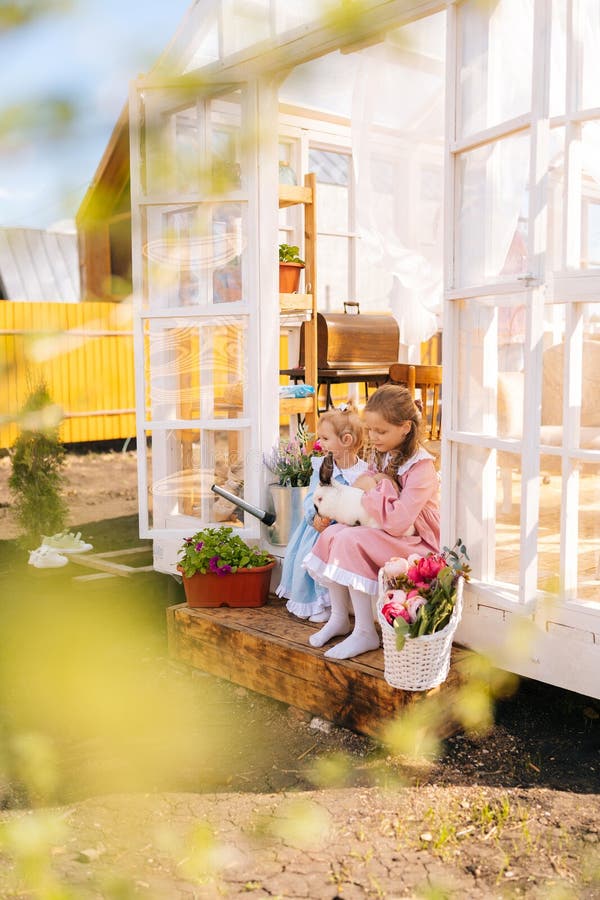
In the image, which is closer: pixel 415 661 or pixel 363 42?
pixel 415 661

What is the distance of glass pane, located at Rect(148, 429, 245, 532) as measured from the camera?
13.0ft

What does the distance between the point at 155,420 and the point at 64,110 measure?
11.1 feet

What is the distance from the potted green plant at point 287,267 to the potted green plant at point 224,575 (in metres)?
1.32

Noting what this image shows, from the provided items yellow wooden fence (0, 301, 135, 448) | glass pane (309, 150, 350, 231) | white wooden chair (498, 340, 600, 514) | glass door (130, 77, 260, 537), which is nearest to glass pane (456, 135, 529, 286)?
white wooden chair (498, 340, 600, 514)

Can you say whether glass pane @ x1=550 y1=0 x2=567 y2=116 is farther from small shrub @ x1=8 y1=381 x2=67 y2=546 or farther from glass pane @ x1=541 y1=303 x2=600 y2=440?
small shrub @ x1=8 y1=381 x2=67 y2=546

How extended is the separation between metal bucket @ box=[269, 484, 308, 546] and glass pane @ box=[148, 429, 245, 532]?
0.78 feet

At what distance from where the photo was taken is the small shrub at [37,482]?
5.04 meters

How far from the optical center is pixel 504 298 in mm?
2721

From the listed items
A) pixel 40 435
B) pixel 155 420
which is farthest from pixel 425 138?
pixel 40 435

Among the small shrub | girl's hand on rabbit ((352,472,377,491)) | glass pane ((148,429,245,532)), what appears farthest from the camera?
the small shrub

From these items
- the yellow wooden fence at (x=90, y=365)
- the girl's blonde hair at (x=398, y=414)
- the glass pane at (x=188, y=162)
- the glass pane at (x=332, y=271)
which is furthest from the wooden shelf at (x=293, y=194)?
the yellow wooden fence at (x=90, y=365)

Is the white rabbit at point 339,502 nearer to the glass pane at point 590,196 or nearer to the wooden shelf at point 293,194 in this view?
the glass pane at point 590,196

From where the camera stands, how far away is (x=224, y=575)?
3408mm

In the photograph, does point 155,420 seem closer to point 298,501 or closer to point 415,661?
point 298,501
